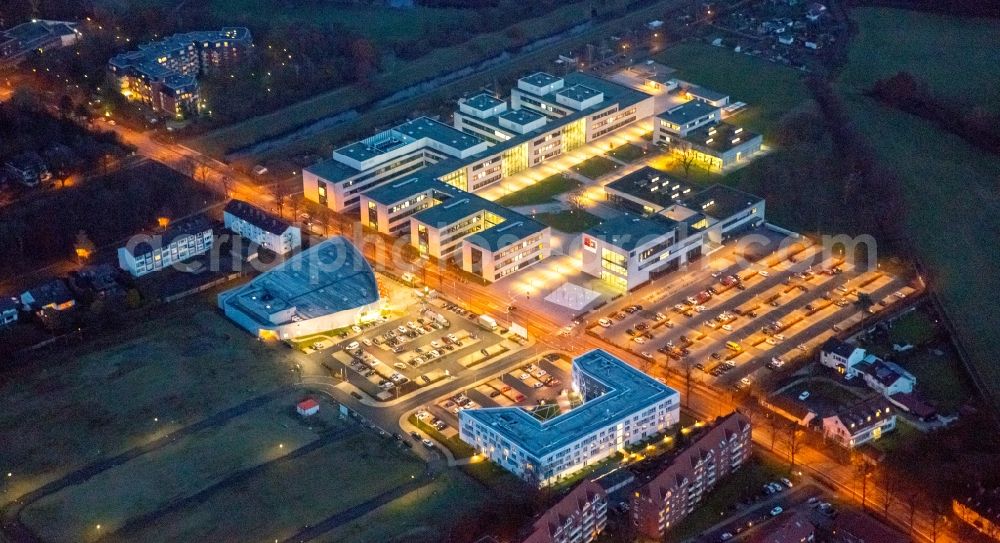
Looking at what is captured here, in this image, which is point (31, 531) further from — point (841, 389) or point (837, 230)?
point (837, 230)

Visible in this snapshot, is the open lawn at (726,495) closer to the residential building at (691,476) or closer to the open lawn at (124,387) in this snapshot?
the residential building at (691,476)

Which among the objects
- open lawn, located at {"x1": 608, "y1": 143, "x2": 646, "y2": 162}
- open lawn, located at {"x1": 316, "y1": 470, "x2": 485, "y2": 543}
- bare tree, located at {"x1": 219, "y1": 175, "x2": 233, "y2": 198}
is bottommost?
open lawn, located at {"x1": 316, "y1": 470, "x2": 485, "y2": 543}

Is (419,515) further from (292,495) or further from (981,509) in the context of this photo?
(981,509)

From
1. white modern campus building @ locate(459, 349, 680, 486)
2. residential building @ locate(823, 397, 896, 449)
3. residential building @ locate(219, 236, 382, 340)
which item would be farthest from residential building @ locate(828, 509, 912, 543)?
residential building @ locate(219, 236, 382, 340)

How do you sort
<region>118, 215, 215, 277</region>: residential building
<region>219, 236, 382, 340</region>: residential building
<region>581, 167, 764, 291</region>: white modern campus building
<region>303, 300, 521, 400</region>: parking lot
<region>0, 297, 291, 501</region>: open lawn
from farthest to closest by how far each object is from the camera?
<region>118, 215, 215, 277</region>: residential building
<region>581, 167, 764, 291</region>: white modern campus building
<region>219, 236, 382, 340</region>: residential building
<region>303, 300, 521, 400</region>: parking lot
<region>0, 297, 291, 501</region>: open lawn

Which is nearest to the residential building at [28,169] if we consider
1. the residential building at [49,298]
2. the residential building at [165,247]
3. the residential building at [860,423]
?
the residential building at [165,247]

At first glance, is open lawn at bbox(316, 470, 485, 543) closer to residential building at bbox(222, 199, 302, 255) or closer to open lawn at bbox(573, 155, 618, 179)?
residential building at bbox(222, 199, 302, 255)

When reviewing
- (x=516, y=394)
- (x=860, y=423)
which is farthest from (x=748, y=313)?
(x=516, y=394)
